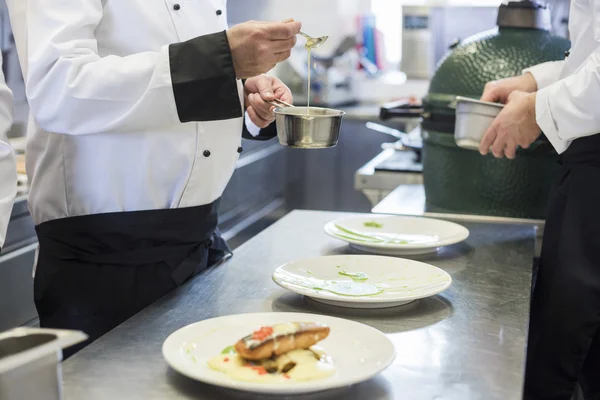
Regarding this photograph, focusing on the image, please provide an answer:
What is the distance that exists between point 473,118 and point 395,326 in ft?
2.46

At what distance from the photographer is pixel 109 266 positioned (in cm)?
157

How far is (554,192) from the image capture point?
5.78 feet

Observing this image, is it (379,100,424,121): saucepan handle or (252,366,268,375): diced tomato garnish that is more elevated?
(379,100,424,121): saucepan handle

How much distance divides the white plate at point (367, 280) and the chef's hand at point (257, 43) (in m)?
0.35

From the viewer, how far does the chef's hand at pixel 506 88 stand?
1.97m

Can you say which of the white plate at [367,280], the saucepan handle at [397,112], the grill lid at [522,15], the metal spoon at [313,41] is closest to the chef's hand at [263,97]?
the metal spoon at [313,41]

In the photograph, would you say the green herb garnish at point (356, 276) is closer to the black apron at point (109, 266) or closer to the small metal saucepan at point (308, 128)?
the small metal saucepan at point (308, 128)

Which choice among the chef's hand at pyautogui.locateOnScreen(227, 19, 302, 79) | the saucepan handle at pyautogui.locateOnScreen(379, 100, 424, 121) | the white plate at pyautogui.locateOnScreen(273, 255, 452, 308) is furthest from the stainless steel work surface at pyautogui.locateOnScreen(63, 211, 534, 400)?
the saucepan handle at pyautogui.locateOnScreen(379, 100, 424, 121)

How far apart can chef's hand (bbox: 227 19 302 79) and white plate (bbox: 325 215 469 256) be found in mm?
448

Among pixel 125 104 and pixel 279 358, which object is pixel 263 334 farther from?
pixel 125 104

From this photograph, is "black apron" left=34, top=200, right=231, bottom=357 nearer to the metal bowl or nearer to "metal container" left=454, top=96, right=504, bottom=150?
the metal bowl

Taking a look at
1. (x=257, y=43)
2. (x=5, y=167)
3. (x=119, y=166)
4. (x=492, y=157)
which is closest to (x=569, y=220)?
(x=492, y=157)

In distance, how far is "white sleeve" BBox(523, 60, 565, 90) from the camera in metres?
1.97

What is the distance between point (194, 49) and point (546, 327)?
3.16 feet
